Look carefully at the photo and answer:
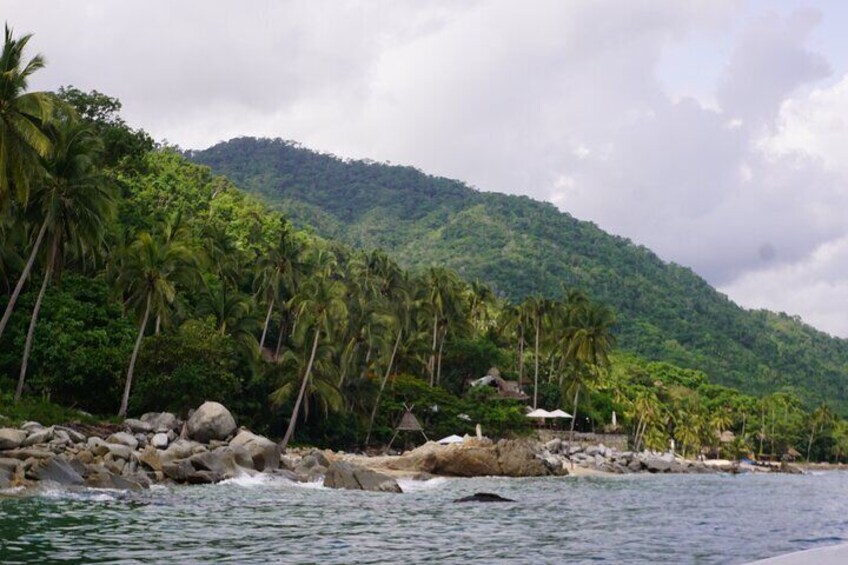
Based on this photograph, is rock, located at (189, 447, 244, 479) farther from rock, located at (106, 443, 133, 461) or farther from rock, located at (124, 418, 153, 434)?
rock, located at (124, 418, 153, 434)

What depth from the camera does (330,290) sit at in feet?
191

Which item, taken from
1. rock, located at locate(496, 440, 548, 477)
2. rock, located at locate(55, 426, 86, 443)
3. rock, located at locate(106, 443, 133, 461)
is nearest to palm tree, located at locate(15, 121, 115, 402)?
rock, located at locate(55, 426, 86, 443)

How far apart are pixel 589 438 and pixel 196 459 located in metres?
64.0

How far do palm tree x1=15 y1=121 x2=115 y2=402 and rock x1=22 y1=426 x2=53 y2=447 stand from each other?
9.33 m

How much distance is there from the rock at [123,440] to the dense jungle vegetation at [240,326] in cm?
471

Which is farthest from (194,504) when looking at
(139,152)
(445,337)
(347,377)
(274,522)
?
(445,337)

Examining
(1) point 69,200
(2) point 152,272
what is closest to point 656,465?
(2) point 152,272

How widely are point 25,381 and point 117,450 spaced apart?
14661 mm

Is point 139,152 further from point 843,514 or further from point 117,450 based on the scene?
point 843,514

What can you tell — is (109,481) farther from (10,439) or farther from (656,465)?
(656,465)

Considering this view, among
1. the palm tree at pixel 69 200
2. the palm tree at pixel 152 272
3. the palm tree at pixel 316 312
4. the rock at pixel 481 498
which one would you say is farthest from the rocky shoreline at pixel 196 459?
the palm tree at pixel 69 200

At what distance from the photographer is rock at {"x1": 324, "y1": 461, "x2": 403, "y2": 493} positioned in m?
37.7

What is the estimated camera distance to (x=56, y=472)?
89.0 feet

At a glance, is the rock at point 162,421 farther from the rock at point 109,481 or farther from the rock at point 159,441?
the rock at point 109,481
